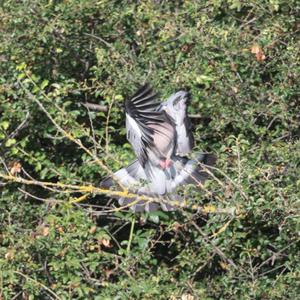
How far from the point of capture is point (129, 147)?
5961mm

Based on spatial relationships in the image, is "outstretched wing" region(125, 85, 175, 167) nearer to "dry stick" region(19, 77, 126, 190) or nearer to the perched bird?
the perched bird

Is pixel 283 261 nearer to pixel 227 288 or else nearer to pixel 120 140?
pixel 227 288

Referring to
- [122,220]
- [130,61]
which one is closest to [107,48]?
[130,61]

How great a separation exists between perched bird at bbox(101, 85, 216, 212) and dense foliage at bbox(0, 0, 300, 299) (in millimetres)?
111

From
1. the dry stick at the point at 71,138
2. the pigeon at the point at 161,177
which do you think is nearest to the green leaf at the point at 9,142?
the dry stick at the point at 71,138

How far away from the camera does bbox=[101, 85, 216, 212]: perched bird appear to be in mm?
5285

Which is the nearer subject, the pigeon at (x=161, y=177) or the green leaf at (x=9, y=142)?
the pigeon at (x=161, y=177)

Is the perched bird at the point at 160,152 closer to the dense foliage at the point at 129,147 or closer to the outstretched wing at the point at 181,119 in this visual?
the outstretched wing at the point at 181,119

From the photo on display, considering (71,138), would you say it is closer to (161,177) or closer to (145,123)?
(145,123)

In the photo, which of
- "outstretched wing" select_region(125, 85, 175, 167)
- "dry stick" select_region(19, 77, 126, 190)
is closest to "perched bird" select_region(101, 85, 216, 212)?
"outstretched wing" select_region(125, 85, 175, 167)

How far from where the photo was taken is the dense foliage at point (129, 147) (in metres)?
5.29

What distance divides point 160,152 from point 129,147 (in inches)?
17.9

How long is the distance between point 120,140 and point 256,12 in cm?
112

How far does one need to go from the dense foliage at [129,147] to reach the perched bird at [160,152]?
0.11 meters
